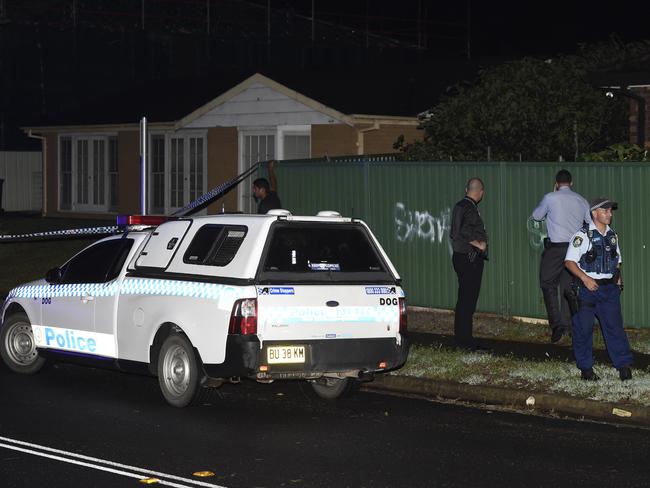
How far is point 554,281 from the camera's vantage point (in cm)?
1444

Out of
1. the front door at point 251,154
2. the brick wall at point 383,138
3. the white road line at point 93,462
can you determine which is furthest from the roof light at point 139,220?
the front door at point 251,154

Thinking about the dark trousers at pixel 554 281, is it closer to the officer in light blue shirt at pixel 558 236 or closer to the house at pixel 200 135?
the officer in light blue shirt at pixel 558 236

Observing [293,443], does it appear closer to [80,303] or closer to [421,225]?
[80,303]

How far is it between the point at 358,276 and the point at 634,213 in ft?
16.4

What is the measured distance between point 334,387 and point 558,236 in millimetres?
3860

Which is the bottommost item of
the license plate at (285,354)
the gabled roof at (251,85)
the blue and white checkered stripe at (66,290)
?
the license plate at (285,354)

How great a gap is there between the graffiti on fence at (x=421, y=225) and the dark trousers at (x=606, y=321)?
531 centimetres

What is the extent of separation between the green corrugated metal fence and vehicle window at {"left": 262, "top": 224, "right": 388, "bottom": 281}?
4.71 m

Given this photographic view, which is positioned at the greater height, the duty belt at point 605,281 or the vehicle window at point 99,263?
the vehicle window at point 99,263

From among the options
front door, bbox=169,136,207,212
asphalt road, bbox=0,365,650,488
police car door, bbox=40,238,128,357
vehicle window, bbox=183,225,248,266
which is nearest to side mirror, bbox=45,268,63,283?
police car door, bbox=40,238,128,357

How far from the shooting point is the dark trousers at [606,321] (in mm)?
11195

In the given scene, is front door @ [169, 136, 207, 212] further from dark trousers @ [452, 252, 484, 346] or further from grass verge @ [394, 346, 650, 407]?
grass verge @ [394, 346, 650, 407]

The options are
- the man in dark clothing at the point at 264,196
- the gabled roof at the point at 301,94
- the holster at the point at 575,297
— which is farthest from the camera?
the gabled roof at the point at 301,94

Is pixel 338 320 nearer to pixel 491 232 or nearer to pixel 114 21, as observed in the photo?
pixel 491 232
